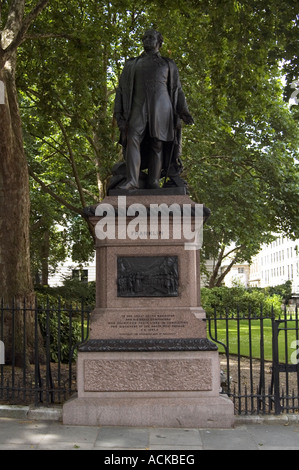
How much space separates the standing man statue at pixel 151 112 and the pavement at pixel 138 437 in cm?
334

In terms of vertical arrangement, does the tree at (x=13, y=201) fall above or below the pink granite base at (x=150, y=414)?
above

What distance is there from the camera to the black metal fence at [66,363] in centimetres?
730

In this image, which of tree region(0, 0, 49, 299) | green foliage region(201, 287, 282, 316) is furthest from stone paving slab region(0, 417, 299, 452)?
green foliage region(201, 287, 282, 316)

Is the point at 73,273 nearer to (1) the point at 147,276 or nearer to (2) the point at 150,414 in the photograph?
(1) the point at 147,276

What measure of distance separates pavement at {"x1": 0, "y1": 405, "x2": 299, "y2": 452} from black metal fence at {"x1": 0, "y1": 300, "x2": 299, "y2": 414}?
0.31m

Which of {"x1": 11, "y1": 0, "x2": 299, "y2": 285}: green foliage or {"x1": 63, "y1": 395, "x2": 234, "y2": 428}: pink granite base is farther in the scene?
{"x1": 11, "y1": 0, "x2": 299, "y2": 285}: green foliage

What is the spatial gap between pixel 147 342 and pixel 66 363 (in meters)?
6.28

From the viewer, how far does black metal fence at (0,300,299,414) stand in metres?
→ 7.30

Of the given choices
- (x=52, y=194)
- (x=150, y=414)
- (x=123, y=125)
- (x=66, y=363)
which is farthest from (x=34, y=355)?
(x=52, y=194)

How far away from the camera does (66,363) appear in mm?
12750

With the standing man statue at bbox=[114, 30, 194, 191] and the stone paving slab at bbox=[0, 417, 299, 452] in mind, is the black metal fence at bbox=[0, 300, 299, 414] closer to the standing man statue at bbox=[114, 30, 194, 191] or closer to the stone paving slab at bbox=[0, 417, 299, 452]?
the stone paving slab at bbox=[0, 417, 299, 452]

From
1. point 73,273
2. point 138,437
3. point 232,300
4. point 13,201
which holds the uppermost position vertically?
point 13,201

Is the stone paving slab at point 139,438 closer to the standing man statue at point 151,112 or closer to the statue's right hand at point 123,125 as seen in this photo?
the standing man statue at point 151,112

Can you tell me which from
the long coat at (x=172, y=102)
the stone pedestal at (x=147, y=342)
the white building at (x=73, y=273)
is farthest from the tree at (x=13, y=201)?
the white building at (x=73, y=273)
